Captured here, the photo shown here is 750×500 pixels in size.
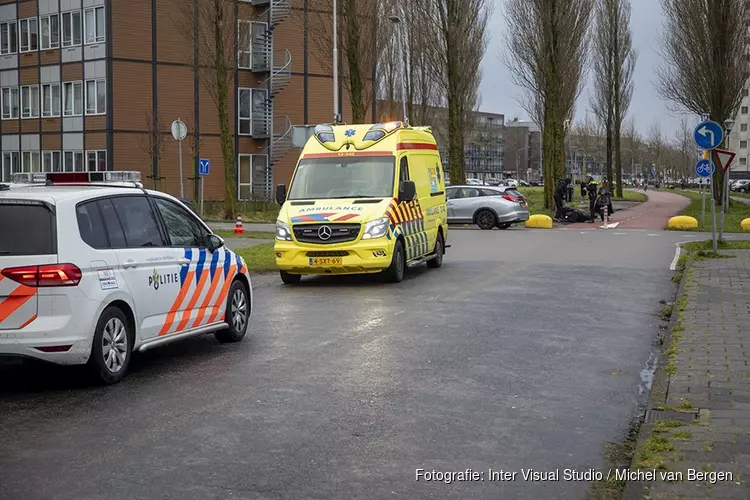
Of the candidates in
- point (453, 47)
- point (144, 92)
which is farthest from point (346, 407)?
point (144, 92)

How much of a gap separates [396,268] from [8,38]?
4759cm

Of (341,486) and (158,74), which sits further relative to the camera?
(158,74)

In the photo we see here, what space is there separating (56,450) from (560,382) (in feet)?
13.4

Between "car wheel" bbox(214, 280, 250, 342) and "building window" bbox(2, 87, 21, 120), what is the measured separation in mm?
50102

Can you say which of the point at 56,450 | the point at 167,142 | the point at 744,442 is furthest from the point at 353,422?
the point at 167,142

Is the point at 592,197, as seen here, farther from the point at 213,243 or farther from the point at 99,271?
the point at 99,271

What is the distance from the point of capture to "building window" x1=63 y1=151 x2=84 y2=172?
5203cm

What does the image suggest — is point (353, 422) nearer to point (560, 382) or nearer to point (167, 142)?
point (560, 382)

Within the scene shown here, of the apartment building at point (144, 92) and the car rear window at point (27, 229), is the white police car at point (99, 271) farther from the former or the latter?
the apartment building at point (144, 92)

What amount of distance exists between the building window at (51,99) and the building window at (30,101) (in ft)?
2.19

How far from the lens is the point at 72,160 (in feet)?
173

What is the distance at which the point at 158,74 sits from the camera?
51094 mm

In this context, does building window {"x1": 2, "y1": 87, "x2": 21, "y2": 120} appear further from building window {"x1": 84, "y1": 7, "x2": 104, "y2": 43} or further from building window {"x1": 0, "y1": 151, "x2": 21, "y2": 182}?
building window {"x1": 84, "y1": 7, "x2": 104, "y2": 43}

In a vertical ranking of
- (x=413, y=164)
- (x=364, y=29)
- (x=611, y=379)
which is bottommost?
(x=611, y=379)
